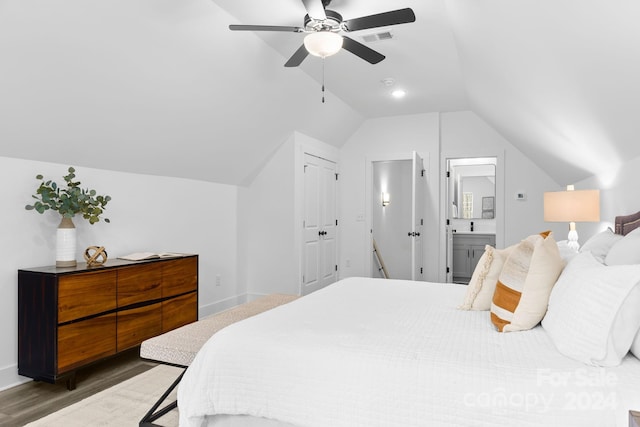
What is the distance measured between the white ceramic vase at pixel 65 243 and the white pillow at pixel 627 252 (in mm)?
3181

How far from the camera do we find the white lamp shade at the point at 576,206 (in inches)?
123

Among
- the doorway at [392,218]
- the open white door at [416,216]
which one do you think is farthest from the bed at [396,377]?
the doorway at [392,218]

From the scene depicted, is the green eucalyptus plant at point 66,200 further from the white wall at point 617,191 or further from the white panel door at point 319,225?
the white wall at point 617,191

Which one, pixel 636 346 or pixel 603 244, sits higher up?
pixel 603 244

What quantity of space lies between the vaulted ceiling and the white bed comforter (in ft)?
4.13

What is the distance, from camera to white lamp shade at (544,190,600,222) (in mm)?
3133

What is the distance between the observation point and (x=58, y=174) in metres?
2.96

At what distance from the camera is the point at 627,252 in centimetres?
167

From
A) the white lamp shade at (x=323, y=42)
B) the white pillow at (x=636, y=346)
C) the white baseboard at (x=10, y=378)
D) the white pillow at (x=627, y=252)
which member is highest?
the white lamp shade at (x=323, y=42)

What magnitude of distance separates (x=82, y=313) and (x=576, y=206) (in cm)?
371

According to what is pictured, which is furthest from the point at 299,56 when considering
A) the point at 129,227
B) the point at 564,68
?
the point at 129,227

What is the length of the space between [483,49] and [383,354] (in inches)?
96.0

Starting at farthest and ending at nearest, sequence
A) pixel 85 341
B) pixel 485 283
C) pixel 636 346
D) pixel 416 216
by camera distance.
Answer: pixel 416 216, pixel 85 341, pixel 485 283, pixel 636 346

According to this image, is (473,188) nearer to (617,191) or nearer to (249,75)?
(617,191)
